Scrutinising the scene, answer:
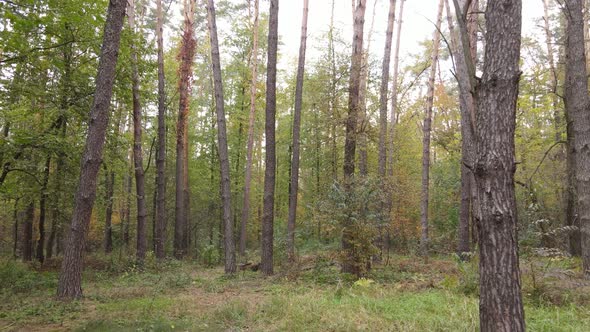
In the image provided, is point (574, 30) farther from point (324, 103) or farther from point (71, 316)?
point (71, 316)

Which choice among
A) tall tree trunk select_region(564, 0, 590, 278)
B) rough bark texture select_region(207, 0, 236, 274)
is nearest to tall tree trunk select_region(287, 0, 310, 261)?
rough bark texture select_region(207, 0, 236, 274)

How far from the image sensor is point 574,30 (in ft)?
25.5

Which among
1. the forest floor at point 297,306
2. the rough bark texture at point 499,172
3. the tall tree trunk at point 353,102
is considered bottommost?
the forest floor at point 297,306

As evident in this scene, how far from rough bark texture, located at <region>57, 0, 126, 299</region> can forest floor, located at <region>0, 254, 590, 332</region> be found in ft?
1.61

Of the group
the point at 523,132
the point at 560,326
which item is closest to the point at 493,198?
the point at 560,326

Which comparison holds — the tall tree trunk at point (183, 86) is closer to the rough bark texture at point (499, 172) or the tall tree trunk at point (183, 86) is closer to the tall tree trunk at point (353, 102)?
A: the tall tree trunk at point (353, 102)

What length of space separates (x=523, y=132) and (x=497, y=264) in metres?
16.2

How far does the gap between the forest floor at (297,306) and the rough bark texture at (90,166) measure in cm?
49

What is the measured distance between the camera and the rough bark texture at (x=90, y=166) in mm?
6543

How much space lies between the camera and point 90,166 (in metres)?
6.64

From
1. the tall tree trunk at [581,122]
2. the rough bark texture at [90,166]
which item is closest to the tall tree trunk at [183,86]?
the rough bark texture at [90,166]

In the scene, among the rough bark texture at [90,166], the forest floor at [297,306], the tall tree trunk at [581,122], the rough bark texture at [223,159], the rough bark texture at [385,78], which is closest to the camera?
the forest floor at [297,306]

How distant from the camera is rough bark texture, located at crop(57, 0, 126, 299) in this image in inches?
258

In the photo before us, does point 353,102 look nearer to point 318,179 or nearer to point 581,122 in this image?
point 581,122
